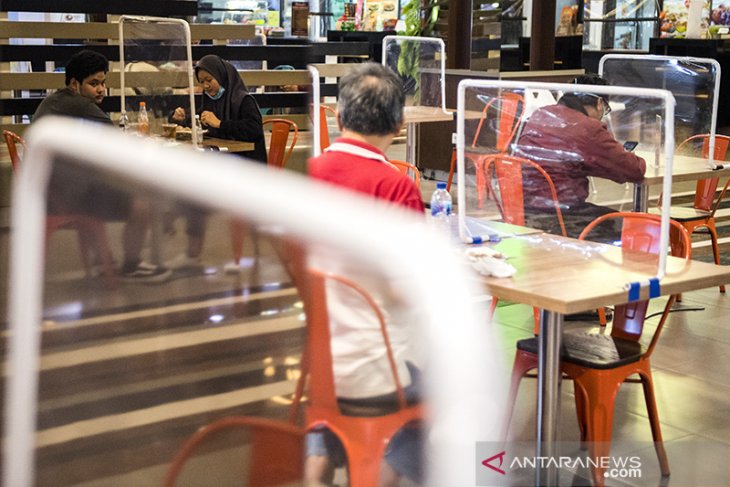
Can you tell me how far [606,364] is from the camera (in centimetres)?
297

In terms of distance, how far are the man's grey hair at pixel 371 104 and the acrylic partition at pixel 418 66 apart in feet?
19.4

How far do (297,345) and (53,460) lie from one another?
0.29 metres

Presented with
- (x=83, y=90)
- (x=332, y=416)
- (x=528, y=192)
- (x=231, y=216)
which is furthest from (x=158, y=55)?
(x=231, y=216)

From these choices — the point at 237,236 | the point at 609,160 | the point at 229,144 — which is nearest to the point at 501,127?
the point at 609,160

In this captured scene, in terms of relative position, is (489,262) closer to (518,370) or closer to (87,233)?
(518,370)

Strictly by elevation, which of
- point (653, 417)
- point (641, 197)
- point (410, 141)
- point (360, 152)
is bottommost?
point (653, 417)

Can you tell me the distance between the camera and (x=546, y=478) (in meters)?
2.88

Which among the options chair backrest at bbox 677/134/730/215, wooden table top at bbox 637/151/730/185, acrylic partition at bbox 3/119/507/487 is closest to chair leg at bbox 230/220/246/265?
acrylic partition at bbox 3/119/507/487

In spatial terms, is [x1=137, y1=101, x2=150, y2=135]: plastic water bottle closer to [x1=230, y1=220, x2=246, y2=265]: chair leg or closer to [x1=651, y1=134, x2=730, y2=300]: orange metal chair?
[x1=651, y1=134, x2=730, y2=300]: orange metal chair

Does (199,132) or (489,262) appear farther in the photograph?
(199,132)

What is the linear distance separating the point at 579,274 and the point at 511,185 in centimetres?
156

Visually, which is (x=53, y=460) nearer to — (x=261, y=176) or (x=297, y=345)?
(x=297, y=345)

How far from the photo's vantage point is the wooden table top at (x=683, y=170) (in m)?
4.76

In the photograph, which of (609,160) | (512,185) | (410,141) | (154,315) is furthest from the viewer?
(410,141)
